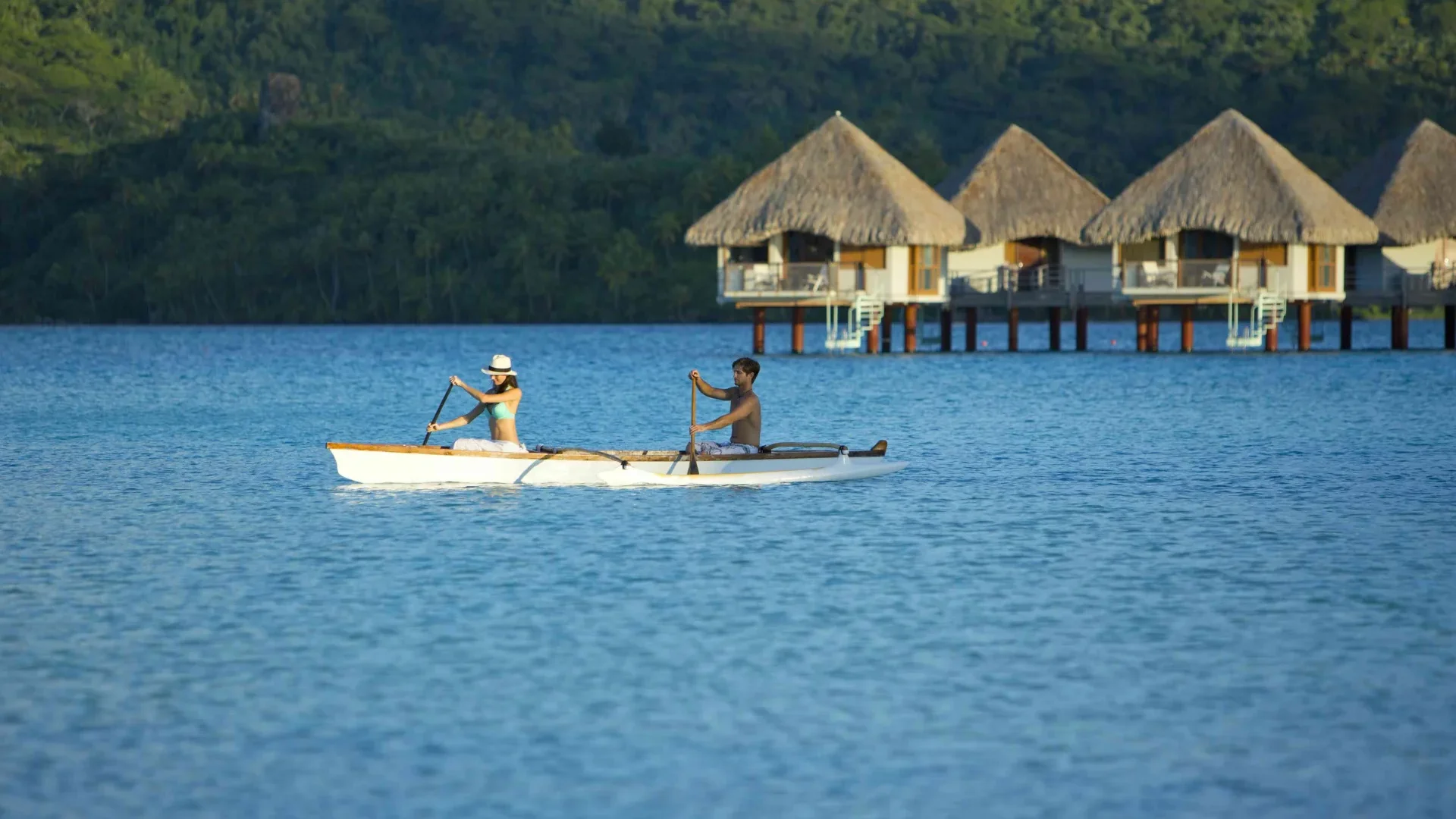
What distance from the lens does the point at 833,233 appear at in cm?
5025

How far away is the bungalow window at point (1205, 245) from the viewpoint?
166 feet

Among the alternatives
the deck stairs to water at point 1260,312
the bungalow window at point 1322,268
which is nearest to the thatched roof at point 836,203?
the deck stairs to water at point 1260,312

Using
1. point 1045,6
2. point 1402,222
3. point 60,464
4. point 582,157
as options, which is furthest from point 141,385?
point 1045,6

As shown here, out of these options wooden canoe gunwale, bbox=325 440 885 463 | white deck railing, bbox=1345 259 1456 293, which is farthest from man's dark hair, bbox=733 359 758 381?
white deck railing, bbox=1345 259 1456 293

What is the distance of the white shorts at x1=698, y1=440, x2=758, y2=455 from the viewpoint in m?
20.6

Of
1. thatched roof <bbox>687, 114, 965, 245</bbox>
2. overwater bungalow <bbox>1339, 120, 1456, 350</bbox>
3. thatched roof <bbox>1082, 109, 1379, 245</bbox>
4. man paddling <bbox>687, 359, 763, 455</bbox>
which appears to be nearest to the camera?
man paddling <bbox>687, 359, 763, 455</bbox>

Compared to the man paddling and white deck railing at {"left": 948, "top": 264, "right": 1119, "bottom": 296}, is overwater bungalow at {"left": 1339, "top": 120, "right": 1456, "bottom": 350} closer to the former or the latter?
white deck railing at {"left": 948, "top": 264, "right": 1119, "bottom": 296}

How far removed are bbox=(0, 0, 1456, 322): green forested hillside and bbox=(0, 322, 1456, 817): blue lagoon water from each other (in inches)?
3379

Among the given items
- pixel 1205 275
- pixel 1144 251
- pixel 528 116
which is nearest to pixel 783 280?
pixel 1144 251

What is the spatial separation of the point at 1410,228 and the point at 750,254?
A: 17.9 metres

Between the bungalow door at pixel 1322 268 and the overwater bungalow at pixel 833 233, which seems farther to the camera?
the bungalow door at pixel 1322 268

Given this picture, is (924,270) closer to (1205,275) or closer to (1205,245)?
(1205,245)

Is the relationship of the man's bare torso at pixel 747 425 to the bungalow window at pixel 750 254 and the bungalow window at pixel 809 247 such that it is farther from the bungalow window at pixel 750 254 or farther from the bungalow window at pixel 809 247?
the bungalow window at pixel 750 254

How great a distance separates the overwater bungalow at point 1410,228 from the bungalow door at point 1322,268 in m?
2.62
